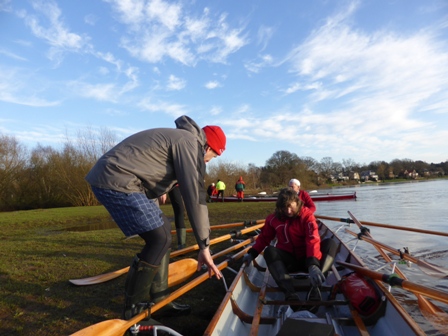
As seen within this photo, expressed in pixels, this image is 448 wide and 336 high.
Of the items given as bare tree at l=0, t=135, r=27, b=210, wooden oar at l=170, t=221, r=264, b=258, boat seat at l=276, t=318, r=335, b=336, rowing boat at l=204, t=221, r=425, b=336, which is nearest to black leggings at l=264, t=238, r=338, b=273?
rowing boat at l=204, t=221, r=425, b=336

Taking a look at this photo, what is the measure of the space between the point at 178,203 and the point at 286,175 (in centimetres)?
4631

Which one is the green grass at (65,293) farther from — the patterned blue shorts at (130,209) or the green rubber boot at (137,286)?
the patterned blue shorts at (130,209)

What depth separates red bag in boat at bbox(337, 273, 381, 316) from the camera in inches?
107

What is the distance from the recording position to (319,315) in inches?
114

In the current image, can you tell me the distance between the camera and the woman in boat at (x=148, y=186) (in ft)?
7.36

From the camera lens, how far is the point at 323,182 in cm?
5891

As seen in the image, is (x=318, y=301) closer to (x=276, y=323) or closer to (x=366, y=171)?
(x=276, y=323)

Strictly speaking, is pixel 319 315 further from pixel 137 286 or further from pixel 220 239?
pixel 220 239

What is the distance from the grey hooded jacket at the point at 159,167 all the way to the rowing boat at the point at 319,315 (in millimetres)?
802

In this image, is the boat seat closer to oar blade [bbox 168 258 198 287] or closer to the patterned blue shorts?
the patterned blue shorts

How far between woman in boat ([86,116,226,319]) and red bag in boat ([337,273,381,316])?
1.36 meters

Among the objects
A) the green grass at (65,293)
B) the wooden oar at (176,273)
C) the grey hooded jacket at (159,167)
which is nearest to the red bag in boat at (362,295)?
the green grass at (65,293)

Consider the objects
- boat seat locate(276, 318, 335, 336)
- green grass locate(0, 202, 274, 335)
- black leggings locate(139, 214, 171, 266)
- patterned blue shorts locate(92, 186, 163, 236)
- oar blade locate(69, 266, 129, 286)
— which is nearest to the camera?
boat seat locate(276, 318, 335, 336)

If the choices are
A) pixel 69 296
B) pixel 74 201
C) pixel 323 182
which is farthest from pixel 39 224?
pixel 323 182
